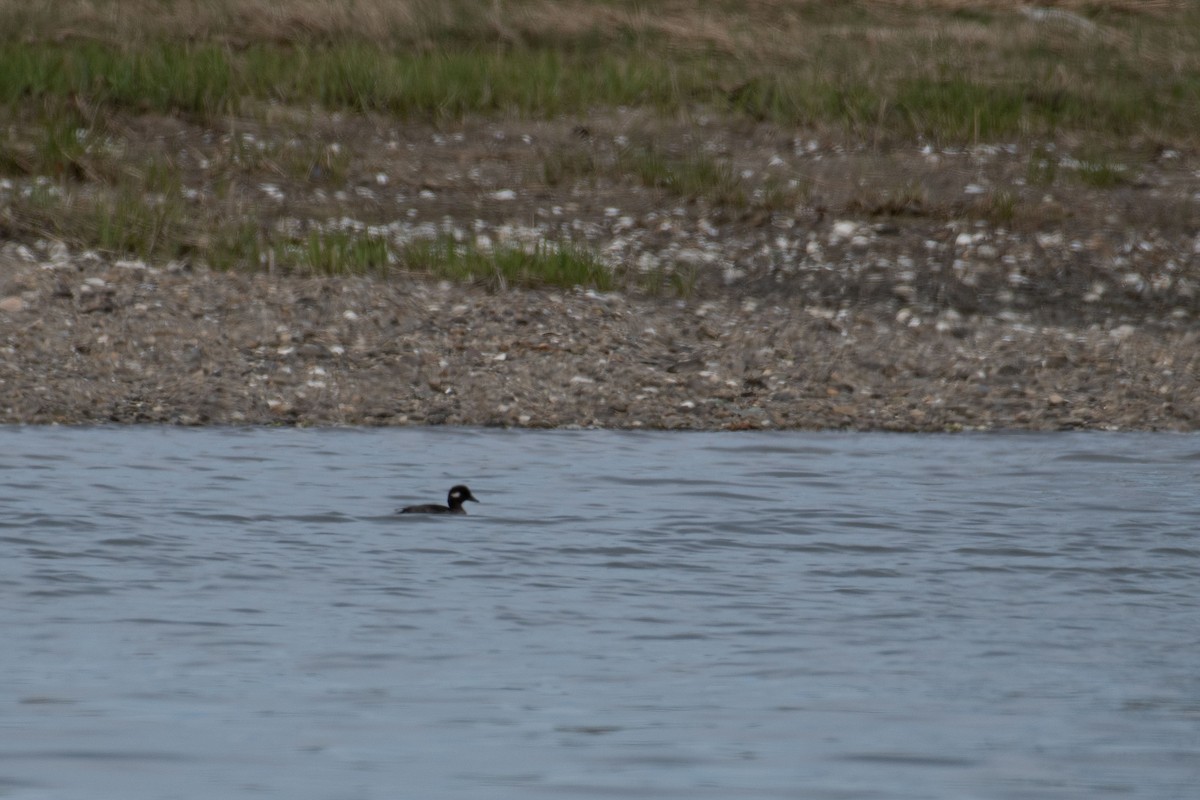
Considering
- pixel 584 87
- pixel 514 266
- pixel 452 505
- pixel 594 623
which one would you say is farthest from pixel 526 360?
pixel 584 87

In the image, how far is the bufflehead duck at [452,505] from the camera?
28.6ft

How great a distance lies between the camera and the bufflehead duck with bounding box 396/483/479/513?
28.6 ft

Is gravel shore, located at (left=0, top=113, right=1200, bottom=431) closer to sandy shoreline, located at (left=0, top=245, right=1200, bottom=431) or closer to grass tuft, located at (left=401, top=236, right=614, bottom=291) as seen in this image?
sandy shoreline, located at (left=0, top=245, right=1200, bottom=431)

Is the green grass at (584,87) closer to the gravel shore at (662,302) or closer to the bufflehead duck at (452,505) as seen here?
the gravel shore at (662,302)

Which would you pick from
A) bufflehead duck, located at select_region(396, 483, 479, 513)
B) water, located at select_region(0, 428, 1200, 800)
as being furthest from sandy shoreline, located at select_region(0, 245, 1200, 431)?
bufflehead duck, located at select_region(396, 483, 479, 513)

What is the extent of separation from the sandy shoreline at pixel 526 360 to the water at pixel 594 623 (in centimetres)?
102

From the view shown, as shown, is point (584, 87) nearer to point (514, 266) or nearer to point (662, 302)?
point (514, 266)

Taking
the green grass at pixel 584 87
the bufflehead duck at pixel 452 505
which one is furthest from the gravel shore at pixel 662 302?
the bufflehead duck at pixel 452 505

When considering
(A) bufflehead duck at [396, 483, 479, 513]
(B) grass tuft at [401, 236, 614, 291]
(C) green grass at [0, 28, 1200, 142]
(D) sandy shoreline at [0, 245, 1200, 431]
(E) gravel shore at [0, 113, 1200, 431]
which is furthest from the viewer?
(C) green grass at [0, 28, 1200, 142]

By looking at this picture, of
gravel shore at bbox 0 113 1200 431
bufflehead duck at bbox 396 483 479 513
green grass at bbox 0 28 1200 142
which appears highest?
green grass at bbox 0 28 1200 142

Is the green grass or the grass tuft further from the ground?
the green grass

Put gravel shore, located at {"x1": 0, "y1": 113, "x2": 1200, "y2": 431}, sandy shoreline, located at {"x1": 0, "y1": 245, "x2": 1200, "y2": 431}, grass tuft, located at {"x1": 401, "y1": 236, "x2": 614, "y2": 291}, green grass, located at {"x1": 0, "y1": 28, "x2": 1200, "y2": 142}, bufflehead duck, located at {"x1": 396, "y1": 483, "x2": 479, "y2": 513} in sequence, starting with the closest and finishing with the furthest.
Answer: bufflehead duck, located at {"x1": 396, "y1": 483, "x2": 479, "y2": 513}
sandy shoreline, located at {"x1": 0, "y1": 245, "x2": 1200, "y2": 431}
gravel shore, located at {"x1": 0, "y1": 113, "x2": 1200, "y2": 431}
grass tuft, located at {"x1": 401, "y1": 236, "x2": 614, "y2": 291}
green grass, located at {"x1": 0, "y1": 28, "x2": 1200, "y2": 142}

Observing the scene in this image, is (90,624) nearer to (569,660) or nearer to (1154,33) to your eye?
(569,660)

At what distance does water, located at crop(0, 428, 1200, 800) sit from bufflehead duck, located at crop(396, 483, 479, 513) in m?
0.10
